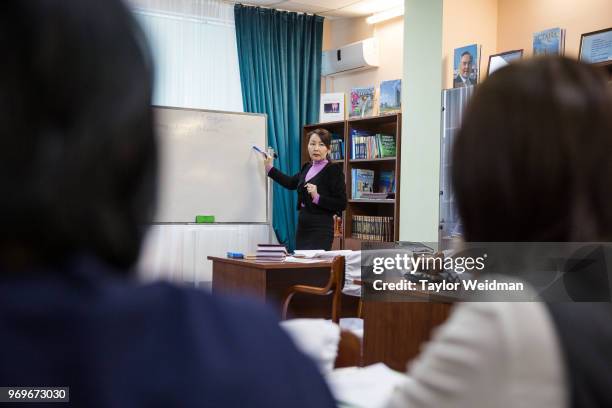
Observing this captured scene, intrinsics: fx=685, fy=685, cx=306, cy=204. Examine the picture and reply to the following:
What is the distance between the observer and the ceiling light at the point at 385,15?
716cm

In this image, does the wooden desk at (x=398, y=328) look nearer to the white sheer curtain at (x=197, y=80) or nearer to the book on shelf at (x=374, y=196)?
the white sheer curtain at (x=197, y=80)

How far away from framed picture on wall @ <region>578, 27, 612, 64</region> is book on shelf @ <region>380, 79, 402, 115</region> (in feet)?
6.51

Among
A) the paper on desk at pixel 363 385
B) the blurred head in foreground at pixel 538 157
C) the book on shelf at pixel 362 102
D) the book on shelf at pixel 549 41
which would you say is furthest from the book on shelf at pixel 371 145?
the blurred head in foreground at pixel 538 157

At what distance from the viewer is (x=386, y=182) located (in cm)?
711

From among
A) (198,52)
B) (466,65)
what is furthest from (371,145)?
(198,52)

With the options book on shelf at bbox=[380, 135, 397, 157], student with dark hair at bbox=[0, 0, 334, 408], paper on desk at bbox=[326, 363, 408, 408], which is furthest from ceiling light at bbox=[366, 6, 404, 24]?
student with dark hair at bbox=[0, 0, 334, 408]

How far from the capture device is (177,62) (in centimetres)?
718

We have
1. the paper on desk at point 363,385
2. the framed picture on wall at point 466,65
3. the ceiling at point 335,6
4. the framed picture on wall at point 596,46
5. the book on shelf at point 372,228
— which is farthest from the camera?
the ceiling at point 335,6

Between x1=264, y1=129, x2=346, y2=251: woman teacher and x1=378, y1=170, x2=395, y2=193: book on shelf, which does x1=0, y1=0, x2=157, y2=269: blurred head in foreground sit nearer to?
x1=264, y1=129, x2=346, y2=251: woman teacher

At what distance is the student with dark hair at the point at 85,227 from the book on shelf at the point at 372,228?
6.27 metres

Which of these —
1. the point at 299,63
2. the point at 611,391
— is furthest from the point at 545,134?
the point at 299,63

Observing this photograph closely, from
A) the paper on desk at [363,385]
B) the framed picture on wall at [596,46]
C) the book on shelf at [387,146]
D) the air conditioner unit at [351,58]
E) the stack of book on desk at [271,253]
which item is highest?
the air conditioner unit at [351,58]

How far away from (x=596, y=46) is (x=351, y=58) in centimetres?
293

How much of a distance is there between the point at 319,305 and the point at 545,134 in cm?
411
